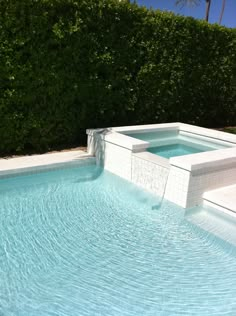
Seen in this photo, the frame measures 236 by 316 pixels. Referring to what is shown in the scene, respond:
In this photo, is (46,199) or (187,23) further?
(187,23)

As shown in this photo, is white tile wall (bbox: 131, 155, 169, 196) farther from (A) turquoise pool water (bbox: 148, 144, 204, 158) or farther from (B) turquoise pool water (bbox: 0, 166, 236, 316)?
(A) turquoise pool water (bbox: 148, 144, 204, 158)

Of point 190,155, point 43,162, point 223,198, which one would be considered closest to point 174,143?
point 190,155

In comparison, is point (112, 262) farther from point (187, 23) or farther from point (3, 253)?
point (187, 23)

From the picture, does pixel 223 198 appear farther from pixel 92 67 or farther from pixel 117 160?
pixel 92 67

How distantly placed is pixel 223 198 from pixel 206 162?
0.66 metres

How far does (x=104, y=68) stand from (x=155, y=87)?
2.01 meters

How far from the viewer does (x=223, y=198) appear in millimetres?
5199

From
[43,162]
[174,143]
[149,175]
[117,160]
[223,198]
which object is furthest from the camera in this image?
[174,143]

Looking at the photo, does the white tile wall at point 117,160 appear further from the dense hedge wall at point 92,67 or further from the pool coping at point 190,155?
the dense hedge wall at point 92,67

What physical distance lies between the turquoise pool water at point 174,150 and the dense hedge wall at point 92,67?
4.95 feet

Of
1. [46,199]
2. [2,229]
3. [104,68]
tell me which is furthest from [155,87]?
[2,229]

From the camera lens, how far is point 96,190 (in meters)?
6.05

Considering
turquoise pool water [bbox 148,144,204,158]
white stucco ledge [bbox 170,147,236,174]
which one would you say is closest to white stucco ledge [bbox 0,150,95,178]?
turquoise pool water [bbox 148,144,204,158]

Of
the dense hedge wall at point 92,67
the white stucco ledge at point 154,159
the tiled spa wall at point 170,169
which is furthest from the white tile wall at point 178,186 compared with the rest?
the dense hedge wall at point 92,67
